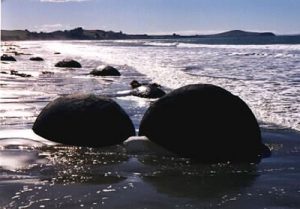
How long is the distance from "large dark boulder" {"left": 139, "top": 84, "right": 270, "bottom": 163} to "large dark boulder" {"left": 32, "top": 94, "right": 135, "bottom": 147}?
487 mm

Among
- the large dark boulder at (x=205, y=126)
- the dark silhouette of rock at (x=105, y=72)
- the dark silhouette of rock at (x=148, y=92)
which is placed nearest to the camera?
the large dark boulder at (x=205, y=126)

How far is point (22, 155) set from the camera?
6.67 meters

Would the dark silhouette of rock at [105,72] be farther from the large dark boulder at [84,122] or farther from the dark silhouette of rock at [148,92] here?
the large dark boulder at [84,122]

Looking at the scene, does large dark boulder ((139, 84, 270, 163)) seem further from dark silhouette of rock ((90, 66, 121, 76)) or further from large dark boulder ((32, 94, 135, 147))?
dark silhouette of rock ((90, 66, 121, 76))

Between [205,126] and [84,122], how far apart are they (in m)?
1.82

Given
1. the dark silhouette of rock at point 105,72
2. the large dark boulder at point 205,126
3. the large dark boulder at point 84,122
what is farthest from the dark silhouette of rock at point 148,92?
the dark silhouette of rock at point 105,72

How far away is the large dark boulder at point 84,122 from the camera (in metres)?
7.52

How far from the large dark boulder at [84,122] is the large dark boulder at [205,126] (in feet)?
1.60

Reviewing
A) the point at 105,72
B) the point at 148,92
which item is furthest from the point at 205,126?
the point at 105,72

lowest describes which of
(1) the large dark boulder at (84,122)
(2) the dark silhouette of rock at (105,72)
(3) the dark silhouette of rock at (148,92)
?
(2) the dark silhouette of rock at (105,72)

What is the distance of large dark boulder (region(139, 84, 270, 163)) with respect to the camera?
7016mm

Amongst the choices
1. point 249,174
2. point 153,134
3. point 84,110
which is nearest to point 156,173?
point 249,174

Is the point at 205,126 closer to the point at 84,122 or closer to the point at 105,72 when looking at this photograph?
the point at 84,122

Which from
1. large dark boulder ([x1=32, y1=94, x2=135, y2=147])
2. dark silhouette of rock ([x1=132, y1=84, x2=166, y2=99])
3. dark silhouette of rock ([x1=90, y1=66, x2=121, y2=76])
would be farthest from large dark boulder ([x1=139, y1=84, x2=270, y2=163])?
dark silhouette of rock ([x1=90, y1=66, x2=121, y2=76])
